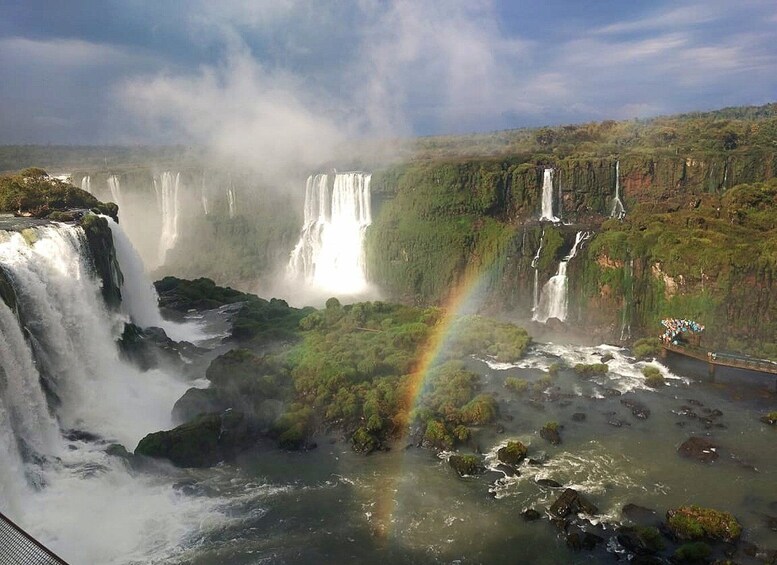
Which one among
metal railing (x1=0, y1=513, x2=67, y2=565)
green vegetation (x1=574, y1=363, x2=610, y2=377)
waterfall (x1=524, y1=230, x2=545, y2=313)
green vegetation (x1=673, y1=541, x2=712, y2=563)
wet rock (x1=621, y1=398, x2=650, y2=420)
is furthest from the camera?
waterfall (x1=524, y1=230, x2=545, y2=313)

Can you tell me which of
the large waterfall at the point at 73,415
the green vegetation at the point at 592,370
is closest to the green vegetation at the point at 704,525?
the green vegetation at the point at 592,370

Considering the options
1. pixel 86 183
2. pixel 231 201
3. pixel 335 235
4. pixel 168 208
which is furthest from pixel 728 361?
pixel 86 183

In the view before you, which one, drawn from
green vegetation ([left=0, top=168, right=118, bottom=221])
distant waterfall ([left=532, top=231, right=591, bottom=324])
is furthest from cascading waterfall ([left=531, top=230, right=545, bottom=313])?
green vegetation ([left=0, top=168, right=118, bottom=221])

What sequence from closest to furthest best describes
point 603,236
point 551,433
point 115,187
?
1. point 551,433
2. point 603,236
3. point 115,187

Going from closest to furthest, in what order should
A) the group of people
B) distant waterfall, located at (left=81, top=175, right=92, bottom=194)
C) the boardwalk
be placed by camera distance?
the boardwalk < the group of people < distant waterfall, located at (left=81, top=175, right=92, bottom=194)

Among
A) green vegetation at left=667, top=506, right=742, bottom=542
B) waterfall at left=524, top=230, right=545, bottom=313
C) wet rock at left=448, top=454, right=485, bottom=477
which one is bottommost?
green vegetation at left=667, top=506, right=742, bottom=542

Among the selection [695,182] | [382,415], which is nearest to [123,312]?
[382,415]

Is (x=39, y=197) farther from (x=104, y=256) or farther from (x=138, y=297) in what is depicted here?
(x=138, y=297)

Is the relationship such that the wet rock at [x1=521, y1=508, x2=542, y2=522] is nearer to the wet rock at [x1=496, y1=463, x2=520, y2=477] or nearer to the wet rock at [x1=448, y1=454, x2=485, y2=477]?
the wet rock at [x1=496, y1=463, x2=520, y2=477]
